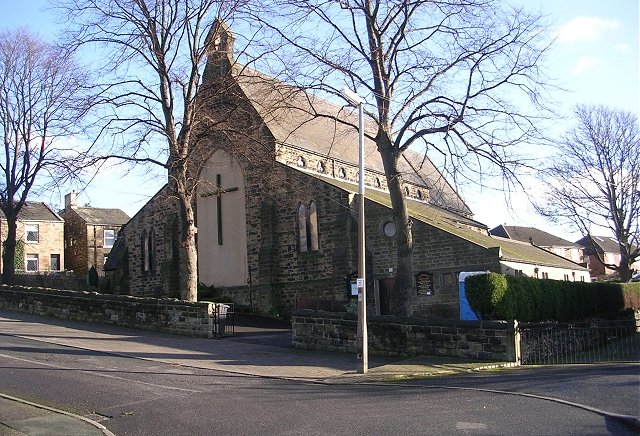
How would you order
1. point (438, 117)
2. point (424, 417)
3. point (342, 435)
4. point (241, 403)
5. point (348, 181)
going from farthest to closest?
point (348, 181)
point (438, 117)
point (241, 403)
point (424, 417)
point (342, 435)

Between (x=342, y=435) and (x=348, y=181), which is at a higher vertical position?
(x=348, y=181)

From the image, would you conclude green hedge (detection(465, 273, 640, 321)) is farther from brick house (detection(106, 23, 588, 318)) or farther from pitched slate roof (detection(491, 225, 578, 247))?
pitched slate roof (detection(491, 225, 578, 247))

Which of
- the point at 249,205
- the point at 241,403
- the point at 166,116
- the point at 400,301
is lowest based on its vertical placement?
the point at 241,403

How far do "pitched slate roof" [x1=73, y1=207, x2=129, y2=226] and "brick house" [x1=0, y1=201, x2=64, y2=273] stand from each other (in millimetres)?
2628

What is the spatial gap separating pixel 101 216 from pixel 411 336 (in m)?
48.4

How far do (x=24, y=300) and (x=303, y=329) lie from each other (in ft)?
44.5

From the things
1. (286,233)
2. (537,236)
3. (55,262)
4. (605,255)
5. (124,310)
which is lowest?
(124,310)

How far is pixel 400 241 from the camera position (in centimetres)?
1812

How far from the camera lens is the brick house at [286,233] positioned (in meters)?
25.5

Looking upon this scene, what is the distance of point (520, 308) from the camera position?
17938 millimetres

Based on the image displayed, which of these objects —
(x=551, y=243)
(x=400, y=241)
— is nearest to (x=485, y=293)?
(x=400, y=241)

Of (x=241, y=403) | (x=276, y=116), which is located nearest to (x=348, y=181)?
(x=276, y=116)

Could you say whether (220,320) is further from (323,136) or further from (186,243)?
(323,136)

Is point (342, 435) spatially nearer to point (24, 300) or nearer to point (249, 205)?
point (24, 300)
